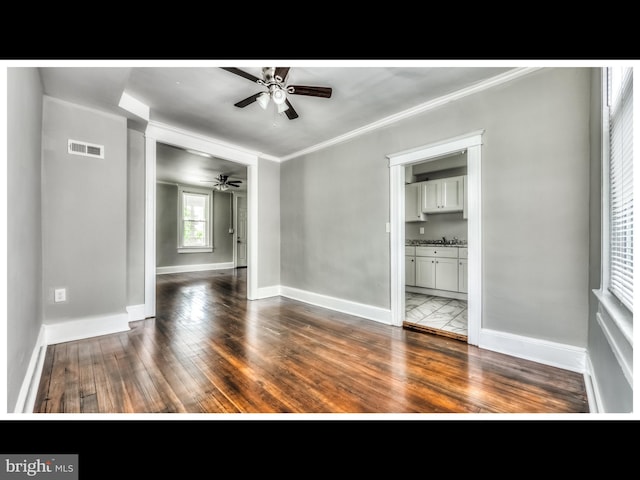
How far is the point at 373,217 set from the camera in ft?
10.9

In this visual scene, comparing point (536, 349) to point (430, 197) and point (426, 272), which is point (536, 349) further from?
point (430, 197)

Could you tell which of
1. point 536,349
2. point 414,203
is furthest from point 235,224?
point 536,349

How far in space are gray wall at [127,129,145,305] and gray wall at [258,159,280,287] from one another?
1670 mm

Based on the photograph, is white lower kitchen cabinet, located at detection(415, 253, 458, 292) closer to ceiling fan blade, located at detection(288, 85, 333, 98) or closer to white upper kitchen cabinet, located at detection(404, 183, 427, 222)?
white upper kitchen cabinet, located at detection(404, 183, 427, 222)

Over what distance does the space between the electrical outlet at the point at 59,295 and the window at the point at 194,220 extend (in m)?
5.18

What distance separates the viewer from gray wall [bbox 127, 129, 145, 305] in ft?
10.4

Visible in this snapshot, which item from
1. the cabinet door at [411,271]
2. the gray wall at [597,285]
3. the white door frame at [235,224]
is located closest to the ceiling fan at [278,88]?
the gray wall at [597,285]

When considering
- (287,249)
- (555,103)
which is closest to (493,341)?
(555,103)

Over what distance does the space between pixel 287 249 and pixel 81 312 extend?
2751mm

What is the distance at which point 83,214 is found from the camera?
102 inches

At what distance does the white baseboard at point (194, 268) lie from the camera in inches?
282

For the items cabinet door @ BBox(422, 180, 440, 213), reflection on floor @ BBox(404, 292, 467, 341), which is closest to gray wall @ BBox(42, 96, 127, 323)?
reflection on floor @ BBox(404, 292, 467, 341)
